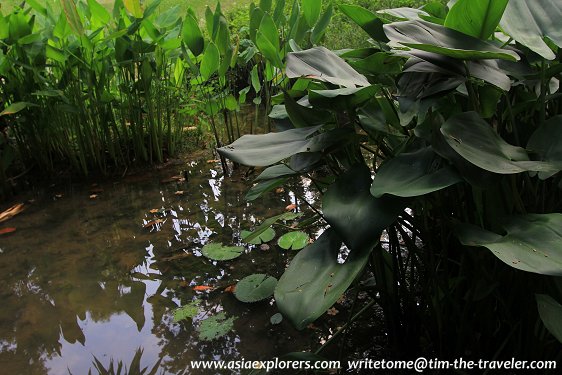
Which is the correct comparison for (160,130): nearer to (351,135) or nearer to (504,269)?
(351,135)

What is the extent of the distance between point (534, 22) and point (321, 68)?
0.36 metres

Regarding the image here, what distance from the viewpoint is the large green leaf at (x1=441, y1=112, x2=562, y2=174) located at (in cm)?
72

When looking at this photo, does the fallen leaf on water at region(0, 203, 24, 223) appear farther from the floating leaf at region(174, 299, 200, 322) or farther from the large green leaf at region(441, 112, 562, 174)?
the large green leaf at region(441, 112, 562, 174)

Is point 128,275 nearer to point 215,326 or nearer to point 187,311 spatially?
point 187,311

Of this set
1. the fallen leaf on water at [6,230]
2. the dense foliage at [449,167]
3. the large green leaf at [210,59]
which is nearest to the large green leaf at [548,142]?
the dense foliage at [449,167]

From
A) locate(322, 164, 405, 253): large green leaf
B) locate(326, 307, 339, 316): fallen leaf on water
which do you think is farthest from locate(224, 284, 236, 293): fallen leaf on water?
locate(322, 164, 405, 253): large green leaf

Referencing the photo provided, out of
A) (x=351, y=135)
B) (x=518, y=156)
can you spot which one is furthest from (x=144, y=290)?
(x=518, y=156)

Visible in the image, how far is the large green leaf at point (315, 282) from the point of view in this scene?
74 centimetres

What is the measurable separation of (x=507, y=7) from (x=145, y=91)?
2074 millimetres

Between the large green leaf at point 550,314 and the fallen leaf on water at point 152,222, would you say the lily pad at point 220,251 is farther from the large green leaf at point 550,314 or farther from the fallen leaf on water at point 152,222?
the large green leaf at point 550,314

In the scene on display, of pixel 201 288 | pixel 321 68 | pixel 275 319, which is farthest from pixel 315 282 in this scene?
pixel 201 288

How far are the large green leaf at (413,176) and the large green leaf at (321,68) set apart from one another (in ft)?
0.52

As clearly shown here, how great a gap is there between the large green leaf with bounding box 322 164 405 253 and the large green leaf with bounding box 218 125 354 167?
10cm

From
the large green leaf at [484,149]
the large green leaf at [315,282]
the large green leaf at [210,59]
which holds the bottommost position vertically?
the large green leaf at [315,282]
